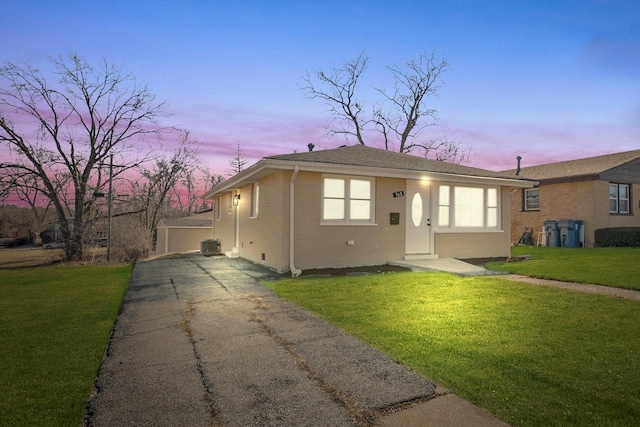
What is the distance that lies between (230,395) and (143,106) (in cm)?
2101

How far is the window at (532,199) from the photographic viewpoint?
63.7 feet

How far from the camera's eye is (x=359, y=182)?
10.1 metres

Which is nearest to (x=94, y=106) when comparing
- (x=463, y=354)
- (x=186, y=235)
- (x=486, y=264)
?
(x=186, y=235)

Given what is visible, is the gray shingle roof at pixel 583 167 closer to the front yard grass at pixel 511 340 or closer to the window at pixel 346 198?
the window at pixel 346 198

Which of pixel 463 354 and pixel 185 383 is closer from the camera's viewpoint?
pixel 185 383

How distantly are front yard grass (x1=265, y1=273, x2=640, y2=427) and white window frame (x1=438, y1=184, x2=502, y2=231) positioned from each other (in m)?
4.48

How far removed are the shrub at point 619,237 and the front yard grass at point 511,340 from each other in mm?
12894

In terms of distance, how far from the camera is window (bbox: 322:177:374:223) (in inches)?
386

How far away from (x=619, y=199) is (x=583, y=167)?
232 cm

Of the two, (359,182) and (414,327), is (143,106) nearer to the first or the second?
(359,182)

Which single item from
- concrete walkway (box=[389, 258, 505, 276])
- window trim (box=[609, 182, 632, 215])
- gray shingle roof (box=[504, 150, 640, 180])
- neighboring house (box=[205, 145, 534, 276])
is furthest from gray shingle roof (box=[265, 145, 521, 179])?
window trim (box=[609, 182, 632, 215])

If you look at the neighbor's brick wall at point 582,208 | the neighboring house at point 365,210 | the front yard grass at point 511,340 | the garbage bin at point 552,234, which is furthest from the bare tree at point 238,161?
the front yard grass at point 511,340

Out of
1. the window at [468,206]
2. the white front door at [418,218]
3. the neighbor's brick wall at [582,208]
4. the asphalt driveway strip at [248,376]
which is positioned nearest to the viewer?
the asphalt driveway strip at [248,376]

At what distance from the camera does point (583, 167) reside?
18.6m
